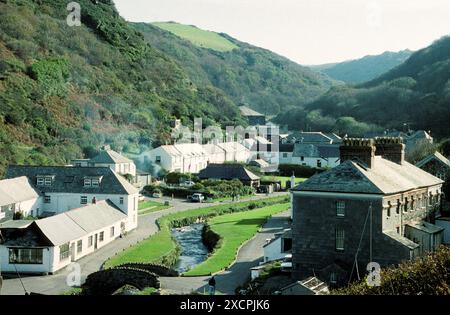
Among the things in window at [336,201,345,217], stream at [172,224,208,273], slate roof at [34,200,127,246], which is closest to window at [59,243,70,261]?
slate roof at [34,200,127,246]

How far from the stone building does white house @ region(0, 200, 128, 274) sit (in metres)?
13.8

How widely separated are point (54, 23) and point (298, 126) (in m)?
60.9

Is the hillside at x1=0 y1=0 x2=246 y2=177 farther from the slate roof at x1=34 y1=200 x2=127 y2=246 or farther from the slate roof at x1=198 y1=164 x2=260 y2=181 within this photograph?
the slate roof at x1=34 y1=200 x2=127 y2=246

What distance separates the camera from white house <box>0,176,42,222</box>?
143 feet

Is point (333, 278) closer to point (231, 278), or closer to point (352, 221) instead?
point (352, 221)

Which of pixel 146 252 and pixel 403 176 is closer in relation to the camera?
pixel 403 176

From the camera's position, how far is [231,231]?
44.4 m

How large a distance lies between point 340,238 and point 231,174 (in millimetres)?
48123

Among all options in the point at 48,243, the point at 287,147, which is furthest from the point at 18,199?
the point at 287,147

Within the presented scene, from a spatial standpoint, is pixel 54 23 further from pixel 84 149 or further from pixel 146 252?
pixel 146 252

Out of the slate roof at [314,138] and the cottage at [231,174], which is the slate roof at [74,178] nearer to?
the cottage at [231,174]

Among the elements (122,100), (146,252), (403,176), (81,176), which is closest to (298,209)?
(403,176)

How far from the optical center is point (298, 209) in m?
27.2

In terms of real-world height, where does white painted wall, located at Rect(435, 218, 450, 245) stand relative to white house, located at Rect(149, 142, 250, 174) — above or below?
below
